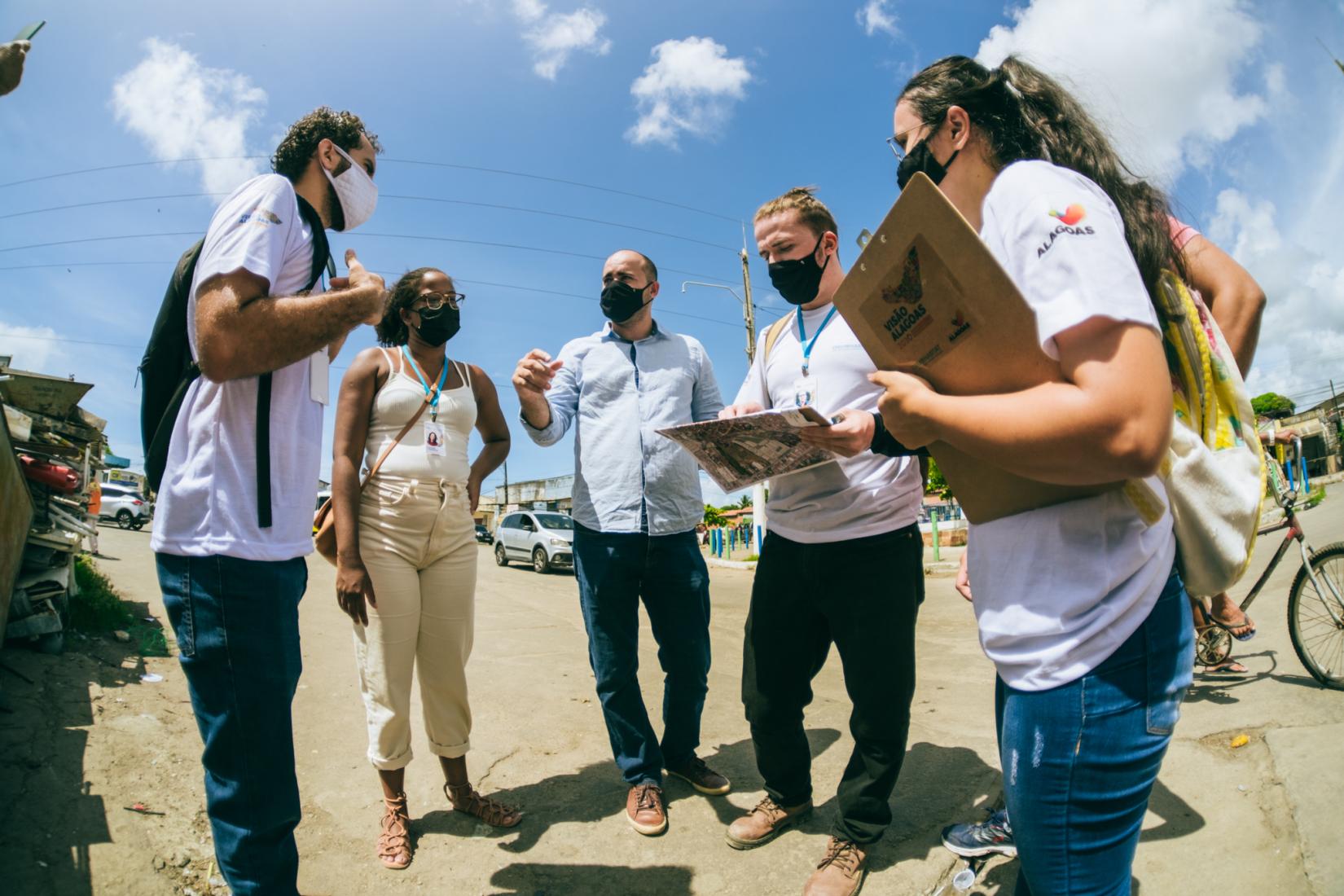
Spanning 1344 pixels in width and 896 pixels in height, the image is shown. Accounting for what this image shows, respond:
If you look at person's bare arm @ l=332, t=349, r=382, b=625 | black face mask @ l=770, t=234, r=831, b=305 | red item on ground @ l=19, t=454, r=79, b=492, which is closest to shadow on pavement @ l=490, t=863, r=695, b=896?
person's bare arm @ l=332, t=349, r=382, b=625

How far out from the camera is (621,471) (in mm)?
2955

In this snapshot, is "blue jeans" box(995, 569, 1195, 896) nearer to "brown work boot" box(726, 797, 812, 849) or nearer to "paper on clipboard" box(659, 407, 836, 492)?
"paper on clipboard" box(659, 407, 836, 492)

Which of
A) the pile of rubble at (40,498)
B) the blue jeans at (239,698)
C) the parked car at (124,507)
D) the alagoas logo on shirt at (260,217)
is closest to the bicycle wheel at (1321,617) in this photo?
the blue jeans at (239,698)

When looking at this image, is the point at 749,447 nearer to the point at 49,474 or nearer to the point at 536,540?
the point at 49,474

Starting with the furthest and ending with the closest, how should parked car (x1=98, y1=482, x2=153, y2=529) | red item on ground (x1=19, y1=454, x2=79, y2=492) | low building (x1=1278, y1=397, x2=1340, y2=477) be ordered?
low building (x1=1278, y1=397, x2=1340, y2=477) < parked car (x1=98, y1=482, x2=153, y2=529) < red item on ground (x1=19, y1=454, x2=79, y2=492)

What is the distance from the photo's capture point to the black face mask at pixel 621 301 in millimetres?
3080

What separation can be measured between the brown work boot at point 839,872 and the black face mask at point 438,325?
2.36 m

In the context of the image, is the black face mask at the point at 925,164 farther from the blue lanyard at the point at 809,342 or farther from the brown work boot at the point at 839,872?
the brown work boot at the point at 839,872

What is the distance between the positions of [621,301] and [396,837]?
2252 millimetres

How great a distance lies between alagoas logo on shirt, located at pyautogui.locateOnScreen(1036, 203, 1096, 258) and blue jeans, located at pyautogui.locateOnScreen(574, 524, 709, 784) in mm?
2081

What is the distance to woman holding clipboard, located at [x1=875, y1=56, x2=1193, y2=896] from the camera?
92 cm

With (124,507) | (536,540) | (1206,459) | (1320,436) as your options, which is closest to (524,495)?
(124,507)

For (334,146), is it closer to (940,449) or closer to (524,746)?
(940,449)

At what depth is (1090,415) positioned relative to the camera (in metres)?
0.90
